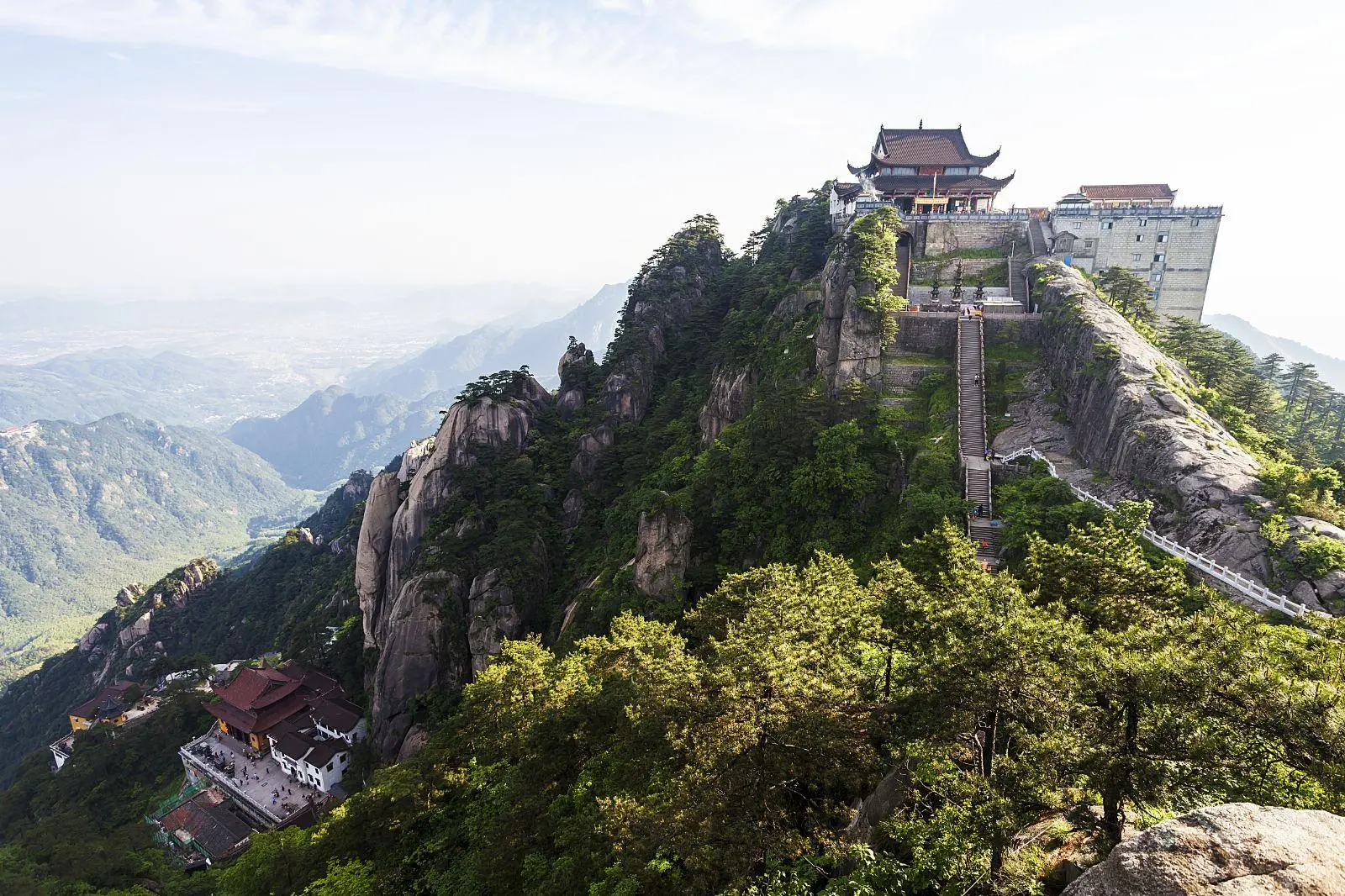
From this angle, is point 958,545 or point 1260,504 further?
point 1260,504

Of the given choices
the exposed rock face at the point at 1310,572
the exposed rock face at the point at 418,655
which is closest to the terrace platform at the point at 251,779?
the exposed rock face at the point at 418,655

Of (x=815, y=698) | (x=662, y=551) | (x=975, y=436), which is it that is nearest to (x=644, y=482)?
(x=662, y=551)

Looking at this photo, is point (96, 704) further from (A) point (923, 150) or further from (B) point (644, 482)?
(A) point (923, 150)

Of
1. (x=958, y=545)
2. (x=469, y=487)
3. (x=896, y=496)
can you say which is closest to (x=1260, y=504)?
(x=958, y=545)

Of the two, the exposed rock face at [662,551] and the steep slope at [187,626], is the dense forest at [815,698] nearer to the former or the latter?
the exposed rock face at [662,551]

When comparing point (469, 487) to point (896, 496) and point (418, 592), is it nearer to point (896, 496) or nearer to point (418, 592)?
point (418, 592)

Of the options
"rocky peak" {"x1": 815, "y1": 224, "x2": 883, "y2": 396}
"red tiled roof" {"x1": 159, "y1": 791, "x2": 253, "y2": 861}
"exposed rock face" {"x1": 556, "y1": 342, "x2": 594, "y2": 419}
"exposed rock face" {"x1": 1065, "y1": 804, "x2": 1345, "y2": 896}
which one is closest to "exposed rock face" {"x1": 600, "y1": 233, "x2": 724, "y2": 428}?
"exposed rock face" {"x1": 556, "y1": 342, "x2": 594, "y2": 419}

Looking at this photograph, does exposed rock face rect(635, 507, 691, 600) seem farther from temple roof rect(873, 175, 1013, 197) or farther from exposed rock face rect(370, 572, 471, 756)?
temple roof rect(873, 175, 1013, 197)
